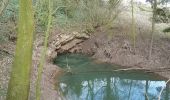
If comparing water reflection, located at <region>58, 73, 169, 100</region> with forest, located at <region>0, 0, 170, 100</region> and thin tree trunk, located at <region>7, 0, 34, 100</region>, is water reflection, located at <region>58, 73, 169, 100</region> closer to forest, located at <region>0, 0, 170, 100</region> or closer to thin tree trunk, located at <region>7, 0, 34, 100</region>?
forest, located at <region>0, 0, 170, 100</region>

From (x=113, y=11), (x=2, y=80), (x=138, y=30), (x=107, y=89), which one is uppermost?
(x=113, y=11)

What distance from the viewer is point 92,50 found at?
2389 centimetres

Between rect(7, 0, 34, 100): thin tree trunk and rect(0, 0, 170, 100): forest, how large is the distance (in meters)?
3.83

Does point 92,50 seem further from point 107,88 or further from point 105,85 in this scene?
point 107,88

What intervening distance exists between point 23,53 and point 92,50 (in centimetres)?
1628

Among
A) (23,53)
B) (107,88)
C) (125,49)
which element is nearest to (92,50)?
(125,49)

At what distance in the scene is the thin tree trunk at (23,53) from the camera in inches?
302

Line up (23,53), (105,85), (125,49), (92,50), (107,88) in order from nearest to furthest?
1. (23,53)
2. (107,88)
3. (105,85)
4. (125,49)
5. (92,50)

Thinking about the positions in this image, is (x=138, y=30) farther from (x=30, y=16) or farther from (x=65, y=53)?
(x=30, y=16)

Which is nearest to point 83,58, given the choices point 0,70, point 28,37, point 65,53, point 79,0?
point 65,53

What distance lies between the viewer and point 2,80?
12.3m

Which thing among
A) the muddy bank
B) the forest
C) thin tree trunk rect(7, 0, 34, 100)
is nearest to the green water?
the forest

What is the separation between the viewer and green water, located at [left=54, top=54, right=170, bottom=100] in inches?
626

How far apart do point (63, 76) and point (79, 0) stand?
697cm
